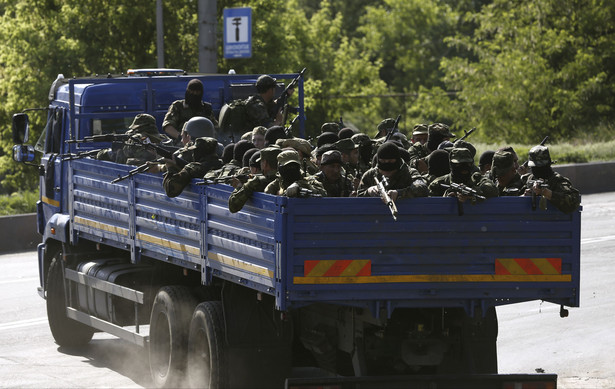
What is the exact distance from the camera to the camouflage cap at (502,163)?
9.09 m

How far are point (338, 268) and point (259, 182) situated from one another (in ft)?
3.53

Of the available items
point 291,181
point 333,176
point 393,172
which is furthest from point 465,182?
point 291,181

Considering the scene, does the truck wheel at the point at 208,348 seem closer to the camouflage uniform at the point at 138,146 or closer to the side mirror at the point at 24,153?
the camouflage uniform at the point at 138,146

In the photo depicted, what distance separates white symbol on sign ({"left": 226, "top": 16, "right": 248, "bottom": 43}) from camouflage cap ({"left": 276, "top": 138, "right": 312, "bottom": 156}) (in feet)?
43.0

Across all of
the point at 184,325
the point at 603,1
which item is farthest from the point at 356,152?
the point at 603,1

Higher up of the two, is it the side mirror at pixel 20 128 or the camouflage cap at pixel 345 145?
the camouflage cap at pixel 345 145

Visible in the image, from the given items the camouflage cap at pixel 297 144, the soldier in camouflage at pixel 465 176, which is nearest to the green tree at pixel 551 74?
the camouflage cap at pixel 297 144

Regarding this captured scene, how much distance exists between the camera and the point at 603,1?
38062 mm

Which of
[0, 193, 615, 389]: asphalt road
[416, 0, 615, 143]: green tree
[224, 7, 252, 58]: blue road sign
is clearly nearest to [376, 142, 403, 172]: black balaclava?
A: [0, 193, 615, 389]: asphalt road

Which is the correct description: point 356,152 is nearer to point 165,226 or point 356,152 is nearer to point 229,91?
point 165,226

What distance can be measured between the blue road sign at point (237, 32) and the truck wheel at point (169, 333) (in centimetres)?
1302

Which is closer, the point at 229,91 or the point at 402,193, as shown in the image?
the point at 402,193

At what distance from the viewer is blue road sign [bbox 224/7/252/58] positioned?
74.5ft

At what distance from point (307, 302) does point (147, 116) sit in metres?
5.14
